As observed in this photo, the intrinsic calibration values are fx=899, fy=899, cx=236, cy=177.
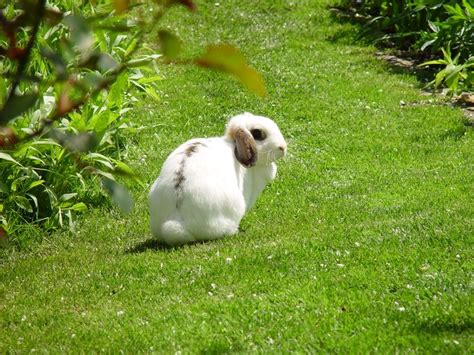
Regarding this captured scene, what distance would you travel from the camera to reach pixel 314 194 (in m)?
8.78

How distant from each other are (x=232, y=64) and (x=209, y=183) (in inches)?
199

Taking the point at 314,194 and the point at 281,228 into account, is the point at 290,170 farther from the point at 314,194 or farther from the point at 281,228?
the point at 281,228

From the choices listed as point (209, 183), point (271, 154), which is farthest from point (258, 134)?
point (209, 183)

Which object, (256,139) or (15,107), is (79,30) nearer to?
(15,107)

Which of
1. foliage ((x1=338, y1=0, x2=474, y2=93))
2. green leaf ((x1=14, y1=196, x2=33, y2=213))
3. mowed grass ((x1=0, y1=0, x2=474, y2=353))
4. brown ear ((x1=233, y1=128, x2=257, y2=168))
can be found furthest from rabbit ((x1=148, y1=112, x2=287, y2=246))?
foliage ((x1=338, y1=0, x2=474, y2=93))

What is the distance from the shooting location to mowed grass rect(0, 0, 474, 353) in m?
5.20

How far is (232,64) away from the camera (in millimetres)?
1816

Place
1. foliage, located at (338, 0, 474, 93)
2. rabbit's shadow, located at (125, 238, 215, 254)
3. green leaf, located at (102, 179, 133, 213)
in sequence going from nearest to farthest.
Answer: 1. green leaf, located at (102, 179, 133, 213)
2. rabbit's shadow, located at (125, 238, 215, 254)
3. foliage, located at (338, 0, 474, 93)

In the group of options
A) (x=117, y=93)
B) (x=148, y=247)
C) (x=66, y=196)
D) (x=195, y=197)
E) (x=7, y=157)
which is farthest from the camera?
(x=117, y=93)

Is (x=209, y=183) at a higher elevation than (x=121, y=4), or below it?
below

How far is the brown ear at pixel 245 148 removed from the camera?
291 inches

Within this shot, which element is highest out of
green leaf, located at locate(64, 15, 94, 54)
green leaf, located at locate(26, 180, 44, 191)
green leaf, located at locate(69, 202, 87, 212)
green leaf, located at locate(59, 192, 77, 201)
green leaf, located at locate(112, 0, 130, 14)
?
green leaf, located at locate(112, 0, 130, 14)

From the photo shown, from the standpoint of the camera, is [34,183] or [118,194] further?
[34,183]

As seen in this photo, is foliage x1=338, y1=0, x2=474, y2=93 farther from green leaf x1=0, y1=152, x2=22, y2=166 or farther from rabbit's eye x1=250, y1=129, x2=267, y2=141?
green leaf x1=0, y1=152, x2=22, y2=166
